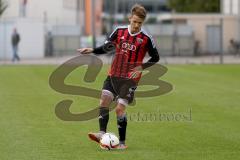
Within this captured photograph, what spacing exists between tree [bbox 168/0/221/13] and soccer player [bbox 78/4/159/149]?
8020cm

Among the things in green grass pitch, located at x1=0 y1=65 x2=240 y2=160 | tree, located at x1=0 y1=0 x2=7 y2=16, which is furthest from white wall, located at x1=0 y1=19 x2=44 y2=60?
green grass pitch, located at x1=0 y1=65 x2=240 y2=160

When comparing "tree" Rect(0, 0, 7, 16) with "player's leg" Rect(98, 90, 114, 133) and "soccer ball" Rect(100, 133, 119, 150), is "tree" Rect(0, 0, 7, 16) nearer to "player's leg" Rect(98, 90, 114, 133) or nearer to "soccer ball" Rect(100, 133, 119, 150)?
"player's leg" Rect(98, 90, 114, 133)

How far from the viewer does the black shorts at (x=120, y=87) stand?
38.4ft

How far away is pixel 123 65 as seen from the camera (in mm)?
11727

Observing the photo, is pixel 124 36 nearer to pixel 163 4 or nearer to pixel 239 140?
pixel 239 140

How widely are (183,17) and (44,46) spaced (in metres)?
14.8

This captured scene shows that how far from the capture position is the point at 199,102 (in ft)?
66.3

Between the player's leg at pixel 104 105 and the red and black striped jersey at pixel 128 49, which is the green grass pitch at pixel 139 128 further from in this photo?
Result: the red and black striped jersey at pixel 128 49

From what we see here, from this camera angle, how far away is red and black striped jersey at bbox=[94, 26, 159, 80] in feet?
37.9

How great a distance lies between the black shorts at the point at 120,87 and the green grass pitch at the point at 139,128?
83 cm

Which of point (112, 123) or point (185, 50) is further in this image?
point (185, 50)

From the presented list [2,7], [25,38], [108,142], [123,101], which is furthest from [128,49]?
[2,7]

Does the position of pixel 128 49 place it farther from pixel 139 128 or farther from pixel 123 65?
pixel 139 128

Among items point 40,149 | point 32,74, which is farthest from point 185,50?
point 40,149
